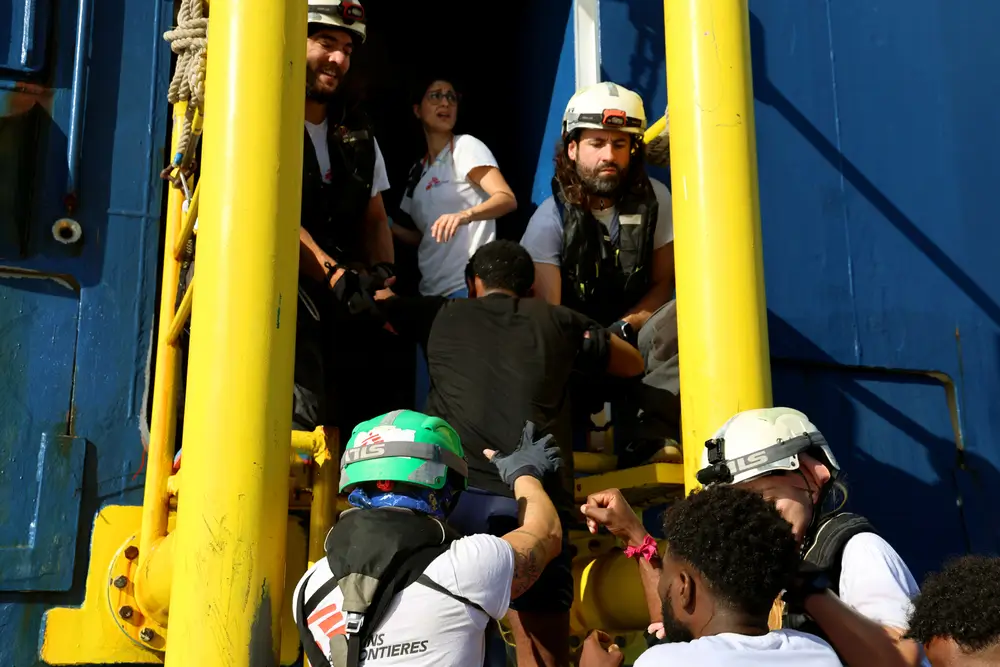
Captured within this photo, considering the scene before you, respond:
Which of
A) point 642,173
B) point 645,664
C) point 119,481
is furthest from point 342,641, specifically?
point 642,173

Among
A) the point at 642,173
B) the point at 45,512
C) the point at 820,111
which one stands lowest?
the point at 45,512

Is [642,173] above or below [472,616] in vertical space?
above

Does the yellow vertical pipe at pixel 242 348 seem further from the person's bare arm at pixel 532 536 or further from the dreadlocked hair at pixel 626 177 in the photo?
the dreadlocked hair at pixel 626 177

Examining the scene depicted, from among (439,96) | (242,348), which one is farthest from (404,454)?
(439,96)

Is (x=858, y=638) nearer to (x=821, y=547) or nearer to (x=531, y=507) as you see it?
(x=821, y=547)

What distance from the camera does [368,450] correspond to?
10.4 ft

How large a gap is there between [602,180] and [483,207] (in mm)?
563

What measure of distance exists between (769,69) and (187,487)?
4311 mm

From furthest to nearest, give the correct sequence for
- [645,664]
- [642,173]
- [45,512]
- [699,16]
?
[642,173] < [45,512] < [699,16] < [645,664]

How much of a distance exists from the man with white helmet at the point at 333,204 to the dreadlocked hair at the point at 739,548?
7.46 feet

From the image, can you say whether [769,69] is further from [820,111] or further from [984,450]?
[984,450]

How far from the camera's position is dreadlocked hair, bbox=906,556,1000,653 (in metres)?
2.31

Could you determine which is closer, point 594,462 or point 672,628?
point 672,628

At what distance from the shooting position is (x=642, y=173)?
5293 mm
